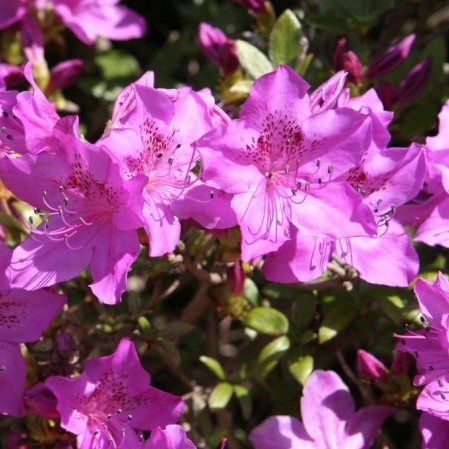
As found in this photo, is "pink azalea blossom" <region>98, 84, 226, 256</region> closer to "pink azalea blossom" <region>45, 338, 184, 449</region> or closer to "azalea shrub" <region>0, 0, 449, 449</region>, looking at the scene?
"azalea shrub" <region>0, 0, 449, 449</region>

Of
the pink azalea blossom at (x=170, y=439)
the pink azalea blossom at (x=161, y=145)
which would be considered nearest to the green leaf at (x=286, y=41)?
the pink azalea blossom at (x=161, y=145)

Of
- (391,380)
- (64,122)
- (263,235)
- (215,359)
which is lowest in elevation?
(215,359)

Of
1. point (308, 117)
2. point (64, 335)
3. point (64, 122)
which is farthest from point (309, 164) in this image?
point (64, 335)

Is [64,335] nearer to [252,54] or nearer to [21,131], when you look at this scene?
[21,131]

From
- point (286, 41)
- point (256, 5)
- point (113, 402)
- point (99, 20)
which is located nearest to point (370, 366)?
point (113, 402)

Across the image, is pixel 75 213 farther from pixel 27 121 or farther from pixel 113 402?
pixel 113 402
